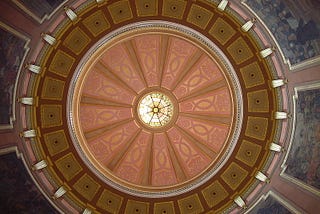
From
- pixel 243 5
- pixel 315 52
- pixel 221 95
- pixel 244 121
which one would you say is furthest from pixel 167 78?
pixel 315 52

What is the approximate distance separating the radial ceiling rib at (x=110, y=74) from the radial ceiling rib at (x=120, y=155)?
216 cm

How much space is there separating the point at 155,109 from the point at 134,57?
115 inches

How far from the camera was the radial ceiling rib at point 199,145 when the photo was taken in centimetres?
2356

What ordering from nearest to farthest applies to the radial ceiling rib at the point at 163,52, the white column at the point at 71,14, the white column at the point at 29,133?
the white column at the point at 71,14 < the white column at the point at 29,133 < the radial ceiling rib at the point at 163,52

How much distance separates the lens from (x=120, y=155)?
24.0m

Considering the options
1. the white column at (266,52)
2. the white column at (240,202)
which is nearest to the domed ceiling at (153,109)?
the white column at (240,202)

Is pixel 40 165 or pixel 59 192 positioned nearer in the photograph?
pixel 40 165

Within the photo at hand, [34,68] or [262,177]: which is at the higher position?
[34,68]

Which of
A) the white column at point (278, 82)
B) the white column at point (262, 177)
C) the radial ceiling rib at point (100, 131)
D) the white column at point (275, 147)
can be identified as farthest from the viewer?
the radial ceiling rib at point (100, 131)

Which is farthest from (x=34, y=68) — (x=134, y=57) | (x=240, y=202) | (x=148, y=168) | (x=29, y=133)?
(x=240, y=202)

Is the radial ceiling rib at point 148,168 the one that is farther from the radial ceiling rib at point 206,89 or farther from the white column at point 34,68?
the white column at point 34,68

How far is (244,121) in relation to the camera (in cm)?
2202

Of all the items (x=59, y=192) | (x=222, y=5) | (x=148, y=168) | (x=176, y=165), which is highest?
(x=222, y=5)

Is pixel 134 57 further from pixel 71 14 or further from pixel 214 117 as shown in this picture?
pixel 214 117
